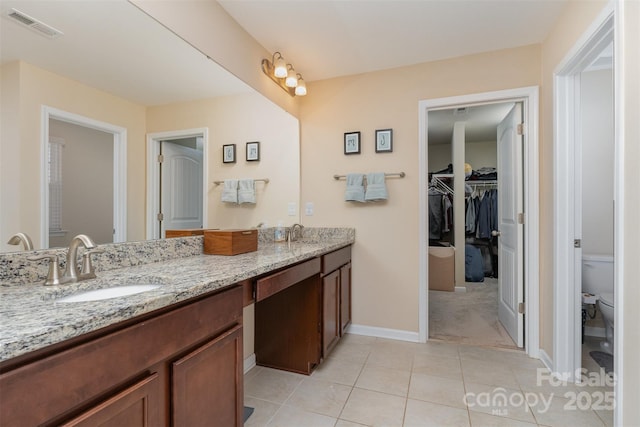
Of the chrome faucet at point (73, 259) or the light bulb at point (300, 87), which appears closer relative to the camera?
the chrome faucet at point (73, 259)

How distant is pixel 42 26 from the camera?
3.46ft

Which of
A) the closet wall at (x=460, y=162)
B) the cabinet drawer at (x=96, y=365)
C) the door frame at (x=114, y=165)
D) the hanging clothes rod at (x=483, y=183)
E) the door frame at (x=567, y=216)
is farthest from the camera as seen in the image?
the hanging clothes rod at (x=483, y=183)

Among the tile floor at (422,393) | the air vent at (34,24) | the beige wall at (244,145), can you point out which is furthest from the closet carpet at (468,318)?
the air vent at (34,24)

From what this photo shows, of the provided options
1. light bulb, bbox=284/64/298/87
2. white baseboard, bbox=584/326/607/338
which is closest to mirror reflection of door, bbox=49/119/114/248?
light bulb, bbox=284/64/298/87

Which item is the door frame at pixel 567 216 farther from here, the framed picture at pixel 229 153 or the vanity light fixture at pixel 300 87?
the framed picture at pixel 229 153

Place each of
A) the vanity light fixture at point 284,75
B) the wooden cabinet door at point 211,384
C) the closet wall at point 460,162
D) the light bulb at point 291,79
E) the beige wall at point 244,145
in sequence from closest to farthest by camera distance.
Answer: the wooden cabinet door at point 211,384
the beige wall at point 244,145
the vanity light fixture at point 284,75
the light bulb at point 291,79
the closet wall at point 460,162

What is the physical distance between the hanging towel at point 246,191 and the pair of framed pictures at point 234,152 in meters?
0.16

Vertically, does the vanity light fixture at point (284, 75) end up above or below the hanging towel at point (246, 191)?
above

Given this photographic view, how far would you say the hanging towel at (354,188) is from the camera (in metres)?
2.60

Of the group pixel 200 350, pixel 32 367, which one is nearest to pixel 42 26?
pixel 32 367

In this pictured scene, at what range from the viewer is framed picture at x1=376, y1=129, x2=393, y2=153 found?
8.46ft

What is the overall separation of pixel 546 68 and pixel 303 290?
2322mm

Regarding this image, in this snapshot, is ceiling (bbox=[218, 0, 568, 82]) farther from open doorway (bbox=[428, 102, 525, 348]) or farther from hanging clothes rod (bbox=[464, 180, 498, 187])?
hanging clothes rod (bbox=[464, 180, 498, 187])

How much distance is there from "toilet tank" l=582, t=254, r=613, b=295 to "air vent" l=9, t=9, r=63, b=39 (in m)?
3.53
